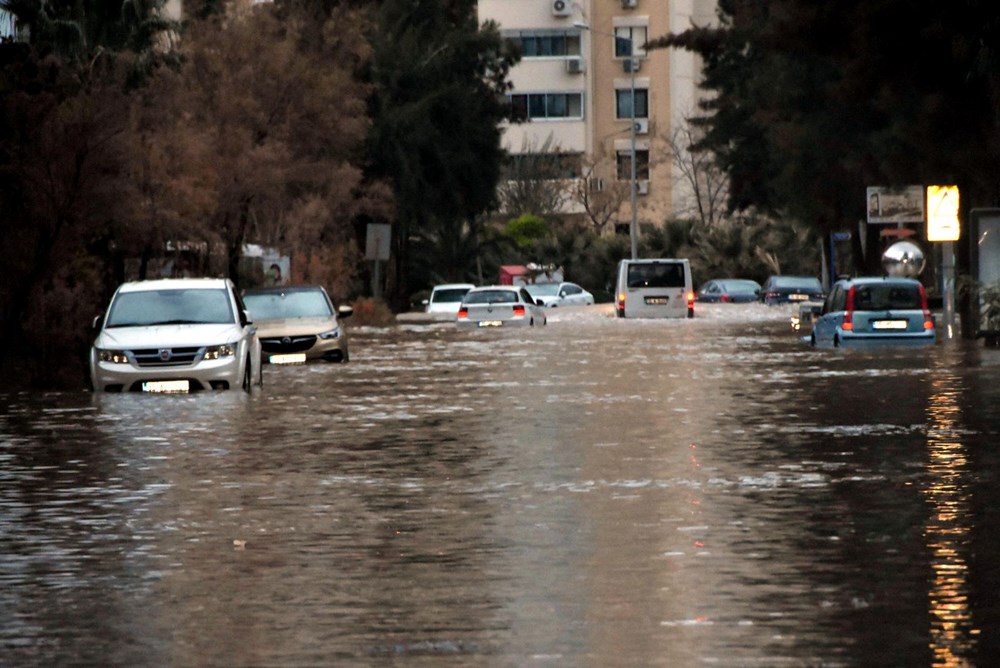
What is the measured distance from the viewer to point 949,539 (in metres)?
14.1

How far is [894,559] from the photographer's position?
43.2 ft

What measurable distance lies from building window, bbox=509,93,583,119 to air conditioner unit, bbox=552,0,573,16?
4.39 metres

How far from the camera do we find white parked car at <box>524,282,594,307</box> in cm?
9944

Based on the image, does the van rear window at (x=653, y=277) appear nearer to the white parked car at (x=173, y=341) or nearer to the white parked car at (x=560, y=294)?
the white parked car at (x=560, y=294)

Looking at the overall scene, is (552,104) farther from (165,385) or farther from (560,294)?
(165,385)

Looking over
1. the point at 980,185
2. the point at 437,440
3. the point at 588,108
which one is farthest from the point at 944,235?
the point at 588,108

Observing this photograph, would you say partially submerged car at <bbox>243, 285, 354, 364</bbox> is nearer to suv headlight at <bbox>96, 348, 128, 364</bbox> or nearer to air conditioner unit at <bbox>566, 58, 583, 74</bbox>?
suv headlight at <bbox>96, 348, 128, 364</bbox>

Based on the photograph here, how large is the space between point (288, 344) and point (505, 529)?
89.5 ft

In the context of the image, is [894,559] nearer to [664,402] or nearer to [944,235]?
[664,402]

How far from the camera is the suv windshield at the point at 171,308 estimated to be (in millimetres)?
32344

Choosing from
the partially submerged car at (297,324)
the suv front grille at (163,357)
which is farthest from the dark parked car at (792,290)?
the suv front grille at (163,357)

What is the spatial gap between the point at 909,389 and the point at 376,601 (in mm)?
20002

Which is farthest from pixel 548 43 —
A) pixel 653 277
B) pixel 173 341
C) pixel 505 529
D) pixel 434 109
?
pixel 505 529

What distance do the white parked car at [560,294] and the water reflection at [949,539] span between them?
73.1 m
